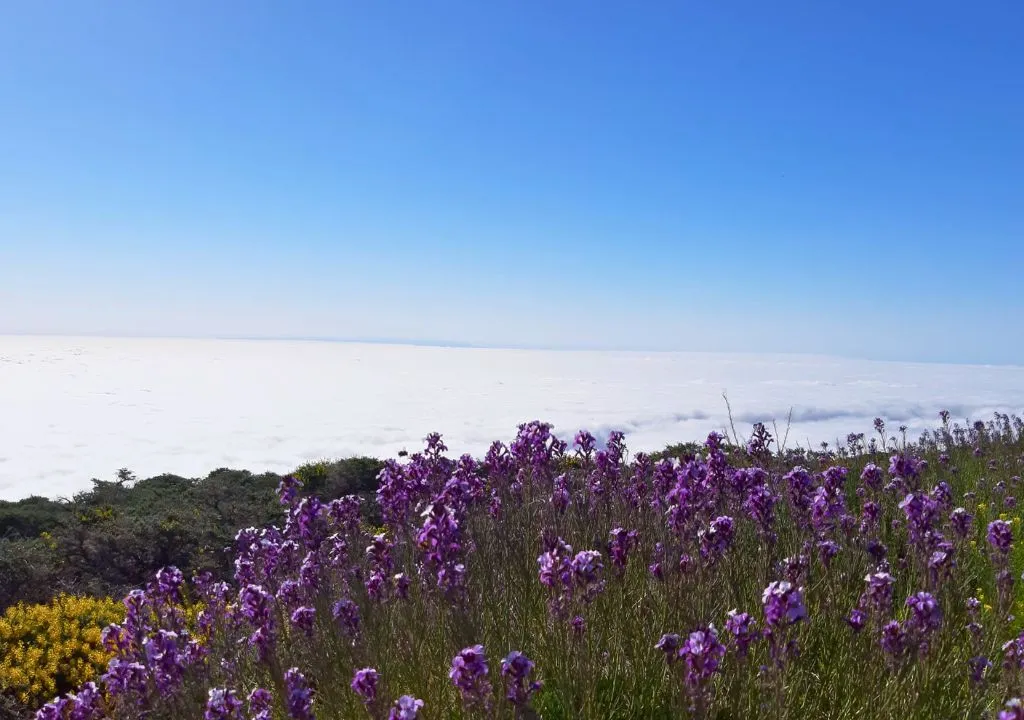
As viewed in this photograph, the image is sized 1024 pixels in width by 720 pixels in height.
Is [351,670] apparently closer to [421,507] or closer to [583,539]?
[421,507]

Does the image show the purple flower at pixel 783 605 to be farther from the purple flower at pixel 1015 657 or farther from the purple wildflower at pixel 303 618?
the purple wildflower at pixel 303 618

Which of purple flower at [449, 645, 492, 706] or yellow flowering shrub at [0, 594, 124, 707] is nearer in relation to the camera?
purple flower at [449, 645, 492, 706]

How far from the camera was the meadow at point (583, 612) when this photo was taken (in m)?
2.86

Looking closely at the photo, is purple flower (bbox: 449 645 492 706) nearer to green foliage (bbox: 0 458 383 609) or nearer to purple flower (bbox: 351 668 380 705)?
purple flower (bbox: 351 668 380 705)

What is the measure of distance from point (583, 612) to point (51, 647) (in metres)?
5.47

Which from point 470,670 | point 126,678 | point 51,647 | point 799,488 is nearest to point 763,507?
point 799,488

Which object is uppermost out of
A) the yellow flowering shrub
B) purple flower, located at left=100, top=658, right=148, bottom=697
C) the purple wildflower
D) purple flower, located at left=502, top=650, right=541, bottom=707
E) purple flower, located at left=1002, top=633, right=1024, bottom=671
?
purple flower, located at left=502, top=650, right=541, bottom=707

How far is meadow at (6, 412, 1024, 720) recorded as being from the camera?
286 cm

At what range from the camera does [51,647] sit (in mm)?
6219

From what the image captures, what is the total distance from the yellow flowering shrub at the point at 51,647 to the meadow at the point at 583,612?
112 millimetres

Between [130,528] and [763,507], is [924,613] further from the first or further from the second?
[130,528]

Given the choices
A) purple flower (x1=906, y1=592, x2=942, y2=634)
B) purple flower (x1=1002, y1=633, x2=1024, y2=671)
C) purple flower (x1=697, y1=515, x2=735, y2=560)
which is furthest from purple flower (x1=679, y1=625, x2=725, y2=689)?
purple flower (x1=1002, y1=633, x2=1024, y2=671)

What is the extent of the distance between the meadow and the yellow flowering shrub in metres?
0.11

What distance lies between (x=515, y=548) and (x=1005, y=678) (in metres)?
2.91
